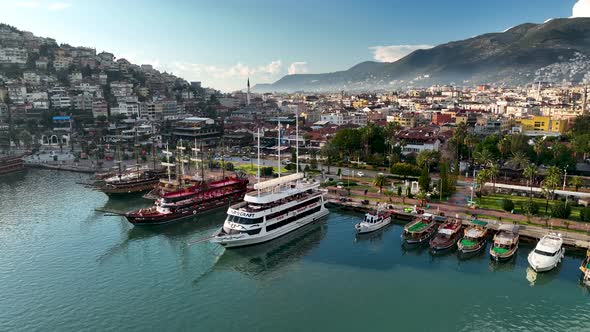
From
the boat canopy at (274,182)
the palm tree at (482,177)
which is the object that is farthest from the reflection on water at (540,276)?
the boat canopy at (274,182)

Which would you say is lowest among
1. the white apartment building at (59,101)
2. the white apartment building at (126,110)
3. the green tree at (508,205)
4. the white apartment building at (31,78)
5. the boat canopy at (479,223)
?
the boat canopy at (479,223)

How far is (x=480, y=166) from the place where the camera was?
228 ft

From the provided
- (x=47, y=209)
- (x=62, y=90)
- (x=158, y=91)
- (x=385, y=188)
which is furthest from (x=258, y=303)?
(x=158, y=91)

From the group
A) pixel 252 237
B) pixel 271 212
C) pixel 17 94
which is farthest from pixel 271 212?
pixel 17 94

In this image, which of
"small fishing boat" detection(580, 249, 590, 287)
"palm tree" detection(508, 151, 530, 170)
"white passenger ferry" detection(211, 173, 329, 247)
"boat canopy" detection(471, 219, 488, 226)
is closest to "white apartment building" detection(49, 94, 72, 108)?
"white passenger ferry" detection(211, 173, 329, 247)

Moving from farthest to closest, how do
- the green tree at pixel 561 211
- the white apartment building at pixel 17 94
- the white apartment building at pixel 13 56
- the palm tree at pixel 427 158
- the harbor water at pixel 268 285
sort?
the white apartment building at pixel 13 56 → the white apartment building at pixel 17 94 → the palm tree at pixel 427 158 → the green tree at pixel 561 211 → the harbor water at pixel 268 285

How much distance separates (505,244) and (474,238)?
2737mm

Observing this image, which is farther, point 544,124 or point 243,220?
point 544,124

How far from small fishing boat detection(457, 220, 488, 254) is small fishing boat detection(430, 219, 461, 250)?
0.88m

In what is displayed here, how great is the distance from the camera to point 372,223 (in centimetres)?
4447

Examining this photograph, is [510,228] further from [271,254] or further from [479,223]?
[271,254]

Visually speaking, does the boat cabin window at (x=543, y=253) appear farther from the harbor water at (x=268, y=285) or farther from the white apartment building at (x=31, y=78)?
the white apartment building at (x=31, y=78)

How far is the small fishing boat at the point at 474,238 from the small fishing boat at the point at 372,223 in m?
8.48

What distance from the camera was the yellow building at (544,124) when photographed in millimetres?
98250
